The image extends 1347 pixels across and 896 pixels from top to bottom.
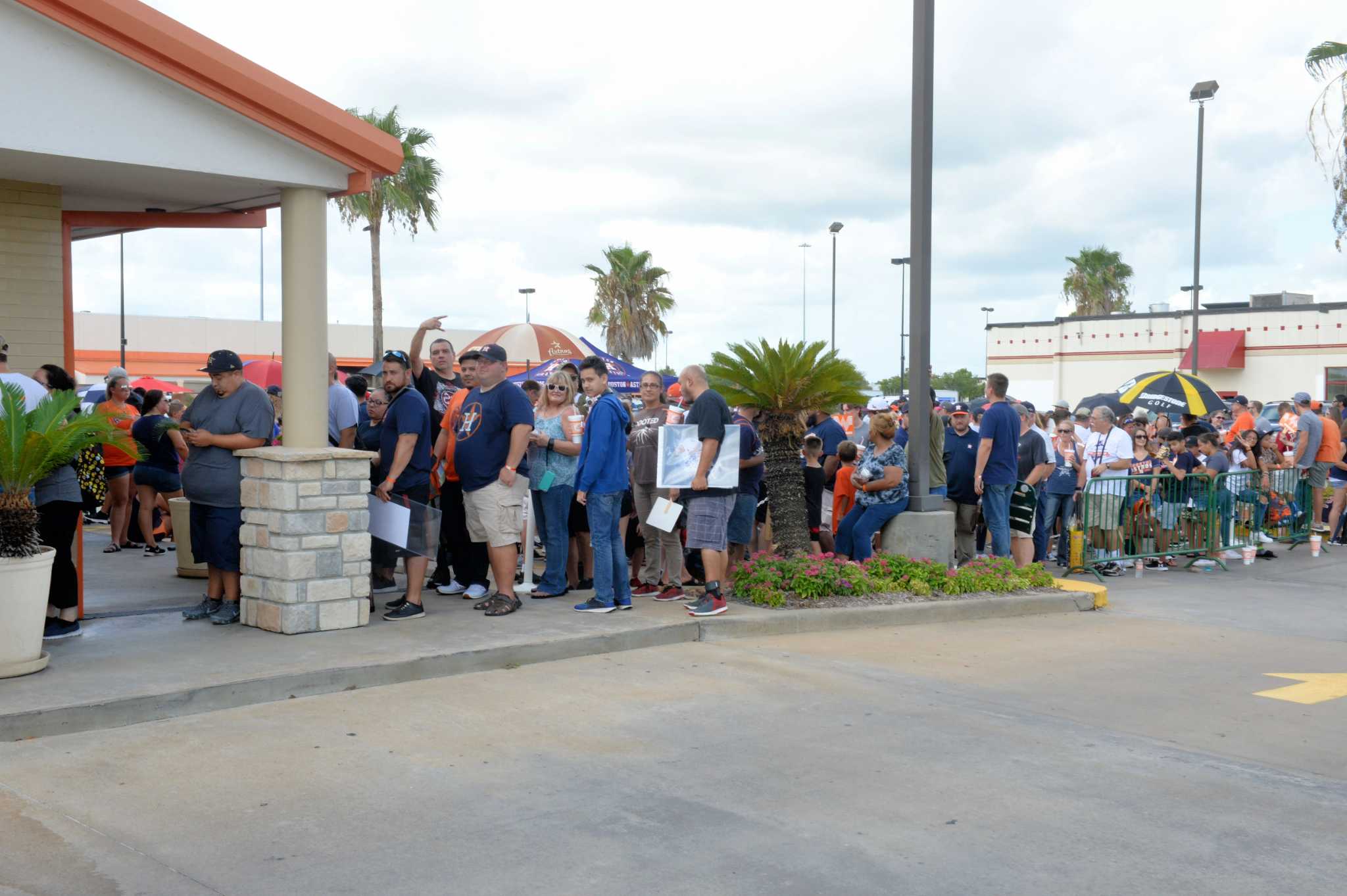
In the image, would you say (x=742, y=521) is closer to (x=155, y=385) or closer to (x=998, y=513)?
(x=998, y=513)

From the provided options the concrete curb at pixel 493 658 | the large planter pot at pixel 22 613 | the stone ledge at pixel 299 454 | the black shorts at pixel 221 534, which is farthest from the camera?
the black shorts at pixel 221 534

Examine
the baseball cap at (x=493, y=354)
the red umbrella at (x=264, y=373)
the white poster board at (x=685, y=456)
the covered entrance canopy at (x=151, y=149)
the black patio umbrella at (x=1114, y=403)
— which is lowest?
the white poster board at (x=685, y=456)

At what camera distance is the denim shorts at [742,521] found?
1090 cm

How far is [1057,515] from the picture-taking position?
1394cm

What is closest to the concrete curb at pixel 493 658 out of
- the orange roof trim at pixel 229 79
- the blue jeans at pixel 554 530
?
the blue jeans at pixel 554 530

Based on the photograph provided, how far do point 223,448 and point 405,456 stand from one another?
1286 mm

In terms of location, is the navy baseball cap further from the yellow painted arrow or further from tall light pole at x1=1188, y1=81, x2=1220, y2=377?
tall light pole at x1=1188, y1=81, x2=1220, y2=377

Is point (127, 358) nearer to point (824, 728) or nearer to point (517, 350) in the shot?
point (517, 350)

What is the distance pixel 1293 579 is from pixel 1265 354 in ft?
108

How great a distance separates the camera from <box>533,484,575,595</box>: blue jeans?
971cm

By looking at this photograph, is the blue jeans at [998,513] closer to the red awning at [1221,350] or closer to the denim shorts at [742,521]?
the denim shorts at [742,521]

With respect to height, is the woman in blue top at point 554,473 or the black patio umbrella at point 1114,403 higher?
the black patio umbrella at point 1114,403

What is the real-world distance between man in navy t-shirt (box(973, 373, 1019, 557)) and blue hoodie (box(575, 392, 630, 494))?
4498mm

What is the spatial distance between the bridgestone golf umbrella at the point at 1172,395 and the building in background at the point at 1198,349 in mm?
19550
